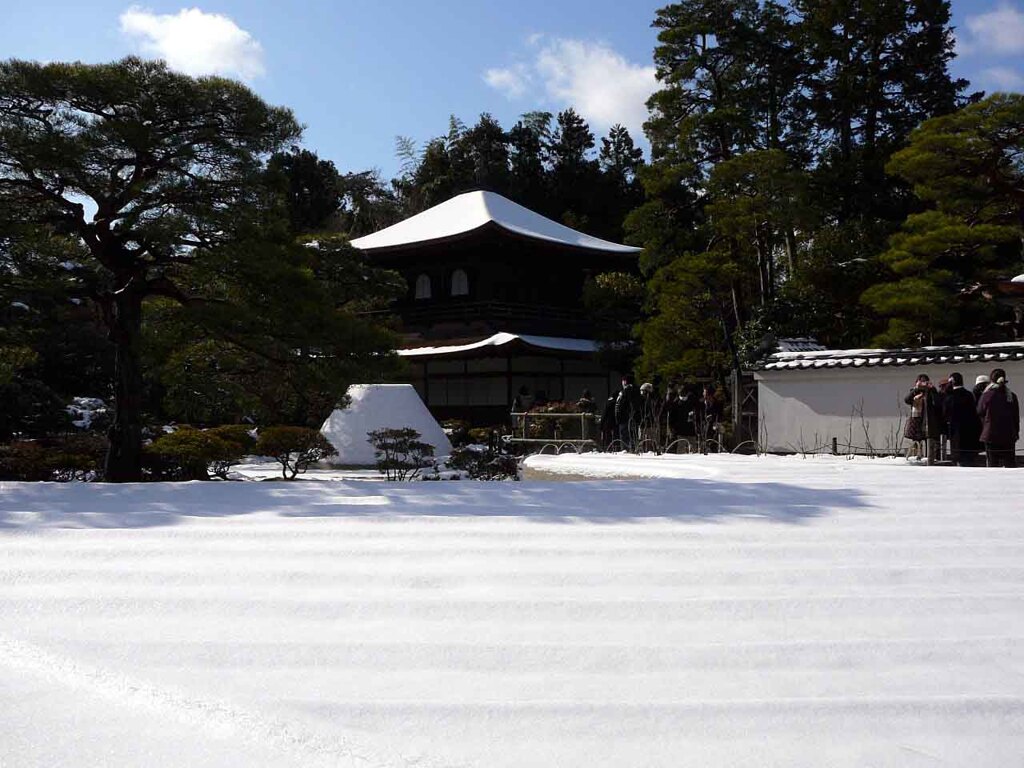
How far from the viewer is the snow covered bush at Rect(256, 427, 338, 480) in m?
11.2

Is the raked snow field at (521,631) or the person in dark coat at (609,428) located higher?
the person in dark coat at (609,428)

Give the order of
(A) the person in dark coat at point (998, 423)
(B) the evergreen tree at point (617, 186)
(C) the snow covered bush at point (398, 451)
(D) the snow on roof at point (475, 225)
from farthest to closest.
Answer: (B) the evergreen tree at point (617, 186) < (D) the snow on roof at point (475, 225) < (C) the snow covered bush at point (398, 451) < (A) the person in dark coat at point (998, 423)

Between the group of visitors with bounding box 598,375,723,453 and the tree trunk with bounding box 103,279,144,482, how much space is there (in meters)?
5.06

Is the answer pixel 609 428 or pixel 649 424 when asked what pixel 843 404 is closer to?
pixel 649 424

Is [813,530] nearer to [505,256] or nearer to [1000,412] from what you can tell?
[1000,412]

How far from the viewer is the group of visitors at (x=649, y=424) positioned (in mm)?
10984

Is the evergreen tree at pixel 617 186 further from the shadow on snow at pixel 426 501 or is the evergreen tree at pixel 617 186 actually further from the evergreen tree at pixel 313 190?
the shadow on snow at pixel 426 501

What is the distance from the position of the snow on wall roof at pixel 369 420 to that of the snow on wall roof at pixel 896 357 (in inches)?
192

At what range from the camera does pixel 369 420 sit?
13.7 metres

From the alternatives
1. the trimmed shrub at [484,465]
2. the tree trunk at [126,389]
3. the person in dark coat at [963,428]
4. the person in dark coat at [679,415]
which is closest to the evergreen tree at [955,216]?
the person in dark coat at [679,415]

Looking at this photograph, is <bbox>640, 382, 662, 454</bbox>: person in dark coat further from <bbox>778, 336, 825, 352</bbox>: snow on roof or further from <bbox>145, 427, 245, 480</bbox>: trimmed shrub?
<bbox>145, 427, 245, 480</bbox>: trimmed shrub

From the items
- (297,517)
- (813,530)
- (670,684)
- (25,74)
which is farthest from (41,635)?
(25,74)

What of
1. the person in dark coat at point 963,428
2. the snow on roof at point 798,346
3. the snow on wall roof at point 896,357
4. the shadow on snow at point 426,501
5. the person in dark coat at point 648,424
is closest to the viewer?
the shadow on snow at point 426,501

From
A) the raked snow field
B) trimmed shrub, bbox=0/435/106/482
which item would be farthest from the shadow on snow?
trimmed shrub, bbox=0/435/106/482
